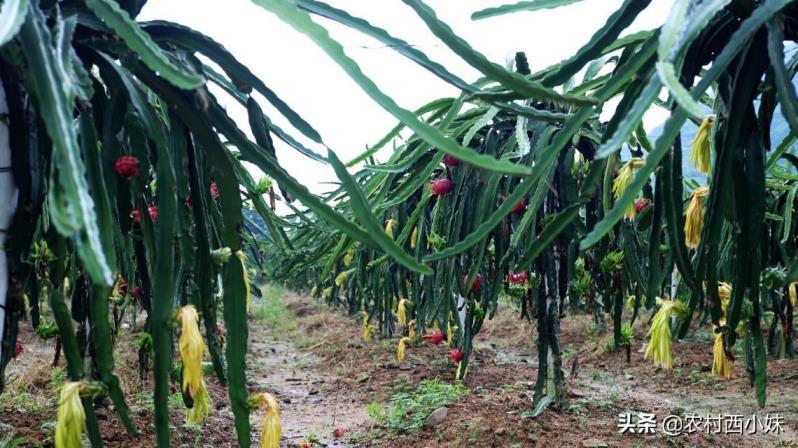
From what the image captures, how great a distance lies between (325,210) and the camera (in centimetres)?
Answer: 104

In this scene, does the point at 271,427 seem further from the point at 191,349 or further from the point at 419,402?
the point at 419,402

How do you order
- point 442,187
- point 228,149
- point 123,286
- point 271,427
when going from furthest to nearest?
1. point 123,286
2. point 442,187
3. point 228,149
4. point 271,427

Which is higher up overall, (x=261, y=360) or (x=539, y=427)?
(x=539, y=427)

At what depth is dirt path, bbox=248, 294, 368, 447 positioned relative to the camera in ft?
10.5

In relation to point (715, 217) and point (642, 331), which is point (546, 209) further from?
point (642, 331)

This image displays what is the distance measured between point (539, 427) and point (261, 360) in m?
3.56

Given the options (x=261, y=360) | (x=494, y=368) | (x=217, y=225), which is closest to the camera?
(x=217, y=225)

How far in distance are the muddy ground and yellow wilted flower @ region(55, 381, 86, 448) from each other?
126 cm

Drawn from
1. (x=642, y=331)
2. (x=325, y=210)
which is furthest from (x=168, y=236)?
(x=642, y=331)

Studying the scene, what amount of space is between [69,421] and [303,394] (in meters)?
3.45

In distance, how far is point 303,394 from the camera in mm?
4184

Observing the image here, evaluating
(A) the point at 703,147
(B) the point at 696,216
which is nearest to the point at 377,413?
(B) the point at 696,216

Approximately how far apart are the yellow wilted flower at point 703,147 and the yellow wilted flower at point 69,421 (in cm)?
123

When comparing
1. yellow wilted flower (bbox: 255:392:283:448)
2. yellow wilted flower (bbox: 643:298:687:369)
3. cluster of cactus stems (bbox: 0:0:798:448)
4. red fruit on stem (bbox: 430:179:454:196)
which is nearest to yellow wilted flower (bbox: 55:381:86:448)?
cluster of cactus stems (bbox: 0:0:798:448)
